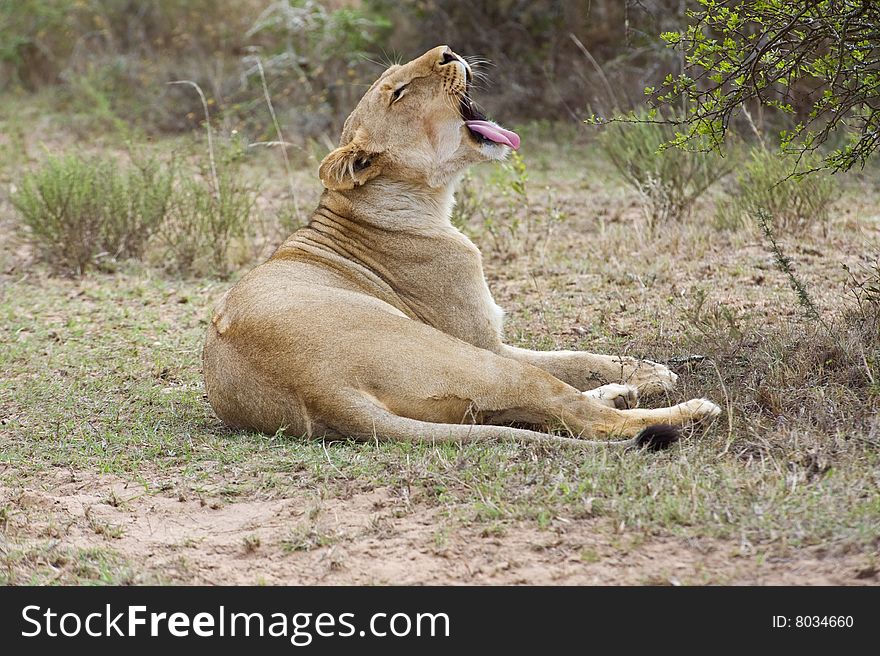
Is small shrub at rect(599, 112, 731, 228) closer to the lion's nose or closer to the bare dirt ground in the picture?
the lion's nose

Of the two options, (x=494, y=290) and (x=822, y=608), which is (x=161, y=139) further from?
(x=822, y=608)

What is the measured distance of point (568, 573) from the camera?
3121 mm

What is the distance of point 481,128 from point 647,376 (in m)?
1.29

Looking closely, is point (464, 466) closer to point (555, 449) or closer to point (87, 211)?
point (555, 449)

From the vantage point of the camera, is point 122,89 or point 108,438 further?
point 122,89

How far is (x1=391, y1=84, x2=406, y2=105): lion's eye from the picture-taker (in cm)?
498

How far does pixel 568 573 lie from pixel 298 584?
75 cm

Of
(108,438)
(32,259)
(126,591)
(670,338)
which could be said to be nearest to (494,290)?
(670,338)

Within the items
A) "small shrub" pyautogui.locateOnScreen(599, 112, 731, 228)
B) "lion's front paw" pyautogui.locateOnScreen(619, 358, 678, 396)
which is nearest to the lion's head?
"lion's front paw" pyautogui.locateOnScreen(619, 358, 678, 396)

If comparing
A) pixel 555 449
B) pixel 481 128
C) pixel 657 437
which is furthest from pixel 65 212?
pixel 657 437

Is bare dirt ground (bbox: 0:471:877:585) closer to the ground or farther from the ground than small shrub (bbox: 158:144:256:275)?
closer to the ground

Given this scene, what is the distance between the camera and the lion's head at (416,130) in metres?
4.97

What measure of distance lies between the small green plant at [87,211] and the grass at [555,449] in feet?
0.71

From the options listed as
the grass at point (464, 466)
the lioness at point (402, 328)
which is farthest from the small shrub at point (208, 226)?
the lioness at point (402, 328)
